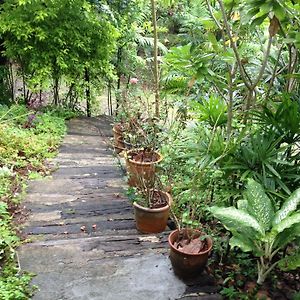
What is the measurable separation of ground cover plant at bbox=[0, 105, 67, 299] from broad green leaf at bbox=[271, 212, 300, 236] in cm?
143

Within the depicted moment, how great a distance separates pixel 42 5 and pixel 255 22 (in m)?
4.44

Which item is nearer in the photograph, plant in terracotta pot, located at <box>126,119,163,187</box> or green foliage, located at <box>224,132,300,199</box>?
green foliage, located at <box>224,132,300,199</box>

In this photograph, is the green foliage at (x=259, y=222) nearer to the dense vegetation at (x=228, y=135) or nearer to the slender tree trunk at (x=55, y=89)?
the dense vegetation at (x=228, y=135)

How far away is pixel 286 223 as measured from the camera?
1892mm

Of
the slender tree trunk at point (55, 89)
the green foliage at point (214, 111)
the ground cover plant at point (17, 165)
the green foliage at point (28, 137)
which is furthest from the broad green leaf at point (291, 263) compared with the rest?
the slender tree trunk at point (55, 89)

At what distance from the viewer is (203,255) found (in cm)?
248

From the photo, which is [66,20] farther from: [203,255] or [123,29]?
[203,255]

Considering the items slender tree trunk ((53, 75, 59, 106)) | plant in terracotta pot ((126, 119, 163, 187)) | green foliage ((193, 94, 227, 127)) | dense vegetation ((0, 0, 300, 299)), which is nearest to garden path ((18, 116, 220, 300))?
dense vegetation ((0, 0, 300, 299))

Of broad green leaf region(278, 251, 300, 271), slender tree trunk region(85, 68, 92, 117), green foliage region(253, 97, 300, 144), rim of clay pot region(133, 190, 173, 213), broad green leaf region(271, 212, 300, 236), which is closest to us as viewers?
broad green leaf region(271, 212, 300, 236)

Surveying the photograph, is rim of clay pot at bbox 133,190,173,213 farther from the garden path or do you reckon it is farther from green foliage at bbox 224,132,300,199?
green foliage at bbox 224,132,300,199

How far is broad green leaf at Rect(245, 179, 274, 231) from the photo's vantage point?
83.4 inches

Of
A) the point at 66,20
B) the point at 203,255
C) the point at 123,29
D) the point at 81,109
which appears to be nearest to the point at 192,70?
the point at 203,255

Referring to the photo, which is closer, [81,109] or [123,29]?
[123,29]

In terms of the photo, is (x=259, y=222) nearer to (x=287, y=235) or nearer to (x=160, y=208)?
(x=287, y=235)
